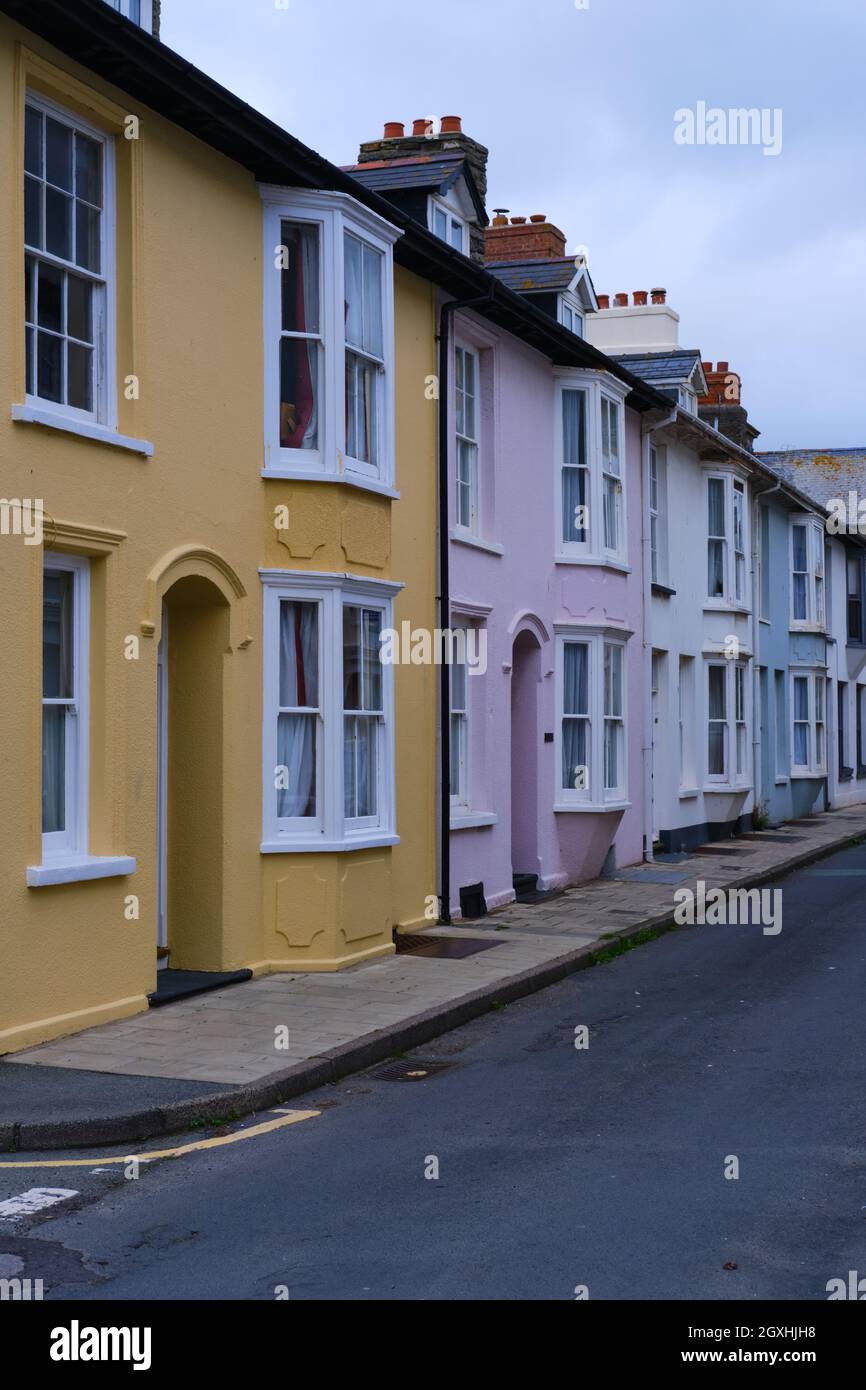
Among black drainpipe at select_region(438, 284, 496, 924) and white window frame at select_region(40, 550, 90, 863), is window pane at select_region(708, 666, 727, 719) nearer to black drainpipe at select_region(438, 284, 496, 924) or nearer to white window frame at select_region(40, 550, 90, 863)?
black drainpipe at select_region(438, 284, 496, 924)

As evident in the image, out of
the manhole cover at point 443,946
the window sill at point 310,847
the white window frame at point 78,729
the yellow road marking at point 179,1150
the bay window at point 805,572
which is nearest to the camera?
the yellow road marking at point 179,1150

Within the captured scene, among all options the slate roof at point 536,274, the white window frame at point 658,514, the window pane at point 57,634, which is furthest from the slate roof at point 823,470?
the window pane at point 57,634

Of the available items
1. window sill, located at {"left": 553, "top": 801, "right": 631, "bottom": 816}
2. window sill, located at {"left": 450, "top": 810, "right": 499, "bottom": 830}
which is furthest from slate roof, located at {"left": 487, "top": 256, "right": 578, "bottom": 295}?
window sill, located at {"left": 450, "top": 810, "right": 499, "bottom": 830}

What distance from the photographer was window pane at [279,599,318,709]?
12227mm

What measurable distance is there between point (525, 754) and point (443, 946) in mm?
4728

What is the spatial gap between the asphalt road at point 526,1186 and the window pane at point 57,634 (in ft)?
10.2

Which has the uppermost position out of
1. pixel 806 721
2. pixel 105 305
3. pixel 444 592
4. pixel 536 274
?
pixel 536 274

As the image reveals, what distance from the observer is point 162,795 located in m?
11.5

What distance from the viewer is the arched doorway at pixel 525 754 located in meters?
17.8

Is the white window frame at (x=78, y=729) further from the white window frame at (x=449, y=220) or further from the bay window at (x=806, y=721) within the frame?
the bay window at (x=806, y=721)

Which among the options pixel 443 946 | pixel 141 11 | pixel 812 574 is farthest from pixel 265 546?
pixel 812 574

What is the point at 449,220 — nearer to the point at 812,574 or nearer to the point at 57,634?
the point at 57,634

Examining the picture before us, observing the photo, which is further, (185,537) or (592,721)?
(592,721)

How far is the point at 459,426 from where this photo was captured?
15984 millimetres
